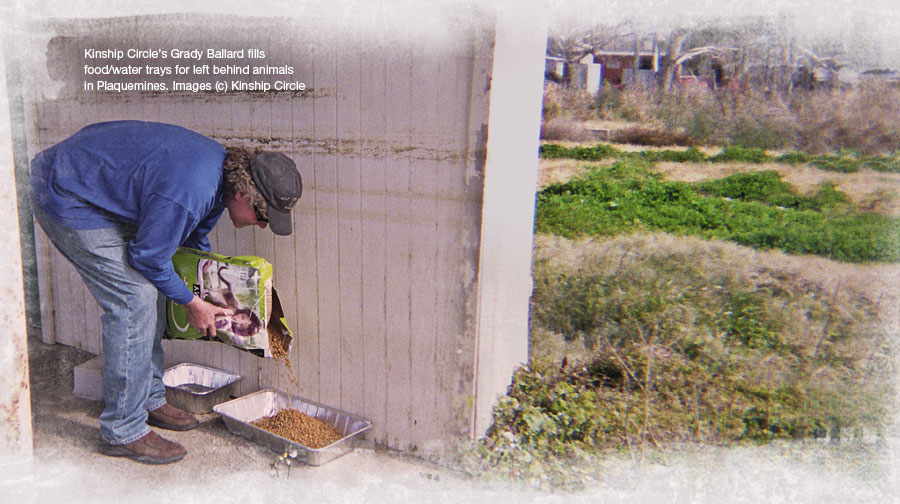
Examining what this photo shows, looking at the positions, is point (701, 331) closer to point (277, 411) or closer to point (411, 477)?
point (411, 477)

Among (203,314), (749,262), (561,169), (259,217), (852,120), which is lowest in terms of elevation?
(749,262)

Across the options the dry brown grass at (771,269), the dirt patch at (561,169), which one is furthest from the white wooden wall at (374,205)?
the dirt patch at (561,169)

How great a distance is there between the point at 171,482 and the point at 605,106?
1098cm

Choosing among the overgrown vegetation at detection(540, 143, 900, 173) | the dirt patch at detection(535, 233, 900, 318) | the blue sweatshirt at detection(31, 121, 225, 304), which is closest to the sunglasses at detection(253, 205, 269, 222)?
the blue sweatshirt at detection(31, 121, 225, 304)

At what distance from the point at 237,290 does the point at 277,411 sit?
0.83 m

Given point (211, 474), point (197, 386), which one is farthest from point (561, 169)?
point (211, 474)

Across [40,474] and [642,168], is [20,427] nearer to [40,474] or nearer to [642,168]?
[40,474]

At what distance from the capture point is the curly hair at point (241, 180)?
8.86 feet

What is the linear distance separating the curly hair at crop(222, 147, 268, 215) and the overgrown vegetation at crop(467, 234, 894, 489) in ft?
4.70

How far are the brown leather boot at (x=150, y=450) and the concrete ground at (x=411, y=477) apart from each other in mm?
37

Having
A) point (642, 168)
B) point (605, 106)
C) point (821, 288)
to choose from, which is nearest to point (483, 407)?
point (821, 288)

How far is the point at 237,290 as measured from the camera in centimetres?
297

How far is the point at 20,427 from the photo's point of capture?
7.93 ft

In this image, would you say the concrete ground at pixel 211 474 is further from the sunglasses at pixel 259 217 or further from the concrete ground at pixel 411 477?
the sunglasses at pixel 259 217
